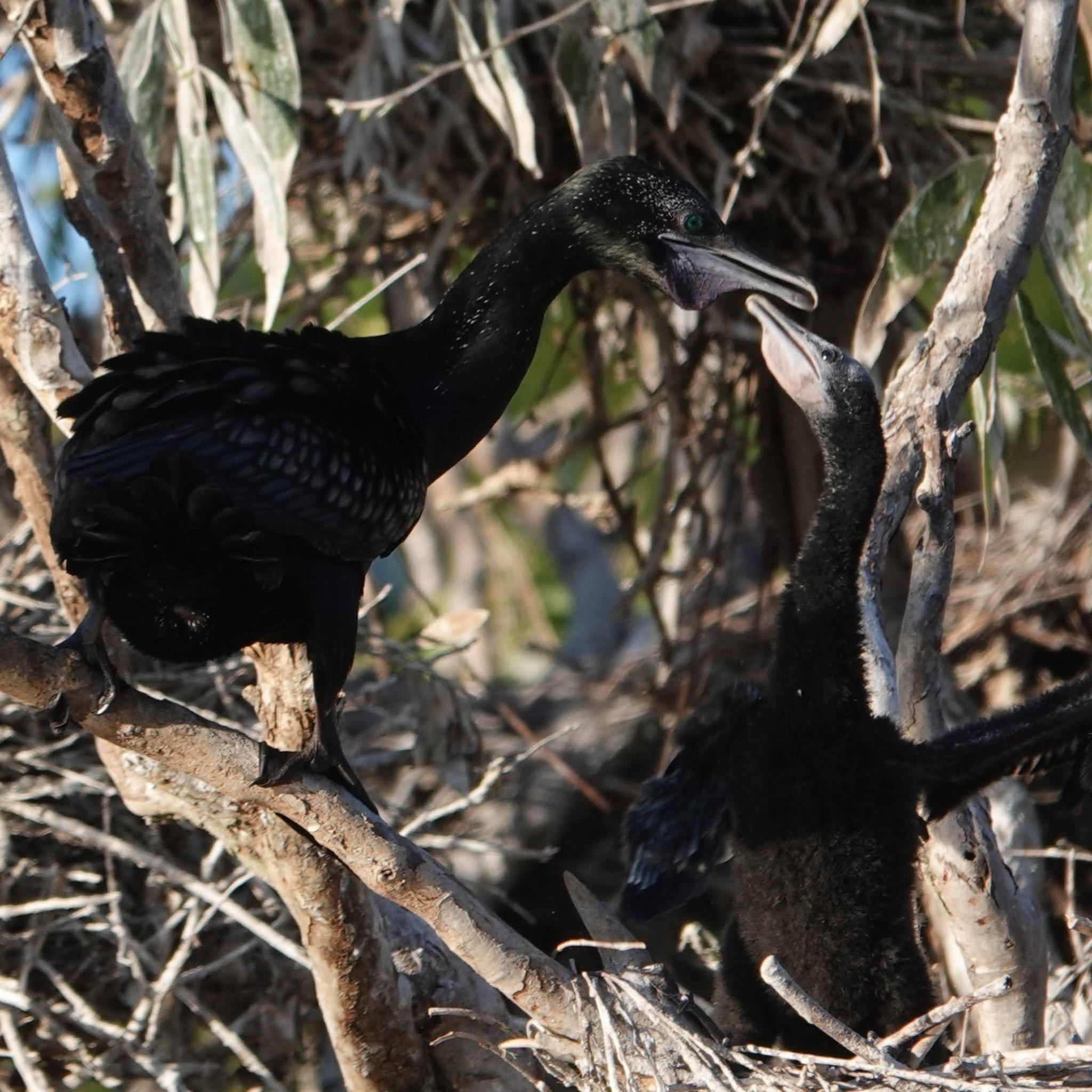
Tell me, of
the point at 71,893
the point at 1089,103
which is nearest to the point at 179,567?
the point at 71,893

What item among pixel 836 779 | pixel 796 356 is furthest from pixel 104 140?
pixel 836 779

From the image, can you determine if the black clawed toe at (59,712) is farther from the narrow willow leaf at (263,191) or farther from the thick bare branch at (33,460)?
the narrow willow leaf at (263,191)

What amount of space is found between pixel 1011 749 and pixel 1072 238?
4.62 feet

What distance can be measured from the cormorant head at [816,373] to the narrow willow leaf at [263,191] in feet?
3.76

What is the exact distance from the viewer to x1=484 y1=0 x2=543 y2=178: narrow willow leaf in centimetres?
445

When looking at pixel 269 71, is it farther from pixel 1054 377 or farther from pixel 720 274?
pixel 1054 377

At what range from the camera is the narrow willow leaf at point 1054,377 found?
4090 mm

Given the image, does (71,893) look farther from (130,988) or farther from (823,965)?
(823,965)

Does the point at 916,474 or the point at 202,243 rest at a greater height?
the point at 202,243

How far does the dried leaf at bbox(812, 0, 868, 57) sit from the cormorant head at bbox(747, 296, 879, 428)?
76cm

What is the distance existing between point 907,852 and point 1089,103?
7.97 feet

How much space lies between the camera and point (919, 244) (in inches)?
169

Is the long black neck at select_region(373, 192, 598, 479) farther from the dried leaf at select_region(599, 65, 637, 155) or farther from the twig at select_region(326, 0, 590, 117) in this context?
the dried leaf at select_region(599, 65, 637, 155)

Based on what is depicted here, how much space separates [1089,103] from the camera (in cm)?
486
